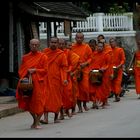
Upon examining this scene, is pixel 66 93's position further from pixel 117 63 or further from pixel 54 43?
pixel 117 63

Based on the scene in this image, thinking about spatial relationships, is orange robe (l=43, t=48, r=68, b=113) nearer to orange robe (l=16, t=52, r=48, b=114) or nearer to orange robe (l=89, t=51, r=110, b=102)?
orange robe (l=16, t=52, r=48, b=114)

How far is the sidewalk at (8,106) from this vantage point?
1600cm

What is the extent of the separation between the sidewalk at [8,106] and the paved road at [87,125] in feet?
0.62

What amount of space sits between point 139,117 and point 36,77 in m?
2.79

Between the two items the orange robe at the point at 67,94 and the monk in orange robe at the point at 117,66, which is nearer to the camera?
the orange robe at the point at 67,94

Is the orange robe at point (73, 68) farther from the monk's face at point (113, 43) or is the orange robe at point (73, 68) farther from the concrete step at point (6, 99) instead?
the monk's face at point (113, 43)

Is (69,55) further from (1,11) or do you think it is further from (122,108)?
(1,11)

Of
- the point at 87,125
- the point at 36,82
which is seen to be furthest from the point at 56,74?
the point at 87,125

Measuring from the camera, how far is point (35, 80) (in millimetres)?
12672

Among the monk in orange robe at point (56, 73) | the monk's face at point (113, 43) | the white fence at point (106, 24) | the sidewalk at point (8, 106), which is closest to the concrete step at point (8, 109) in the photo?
the sidewalk at point (8, 106)

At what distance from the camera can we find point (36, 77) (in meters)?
12.7

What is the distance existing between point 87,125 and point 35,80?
1.45 meters

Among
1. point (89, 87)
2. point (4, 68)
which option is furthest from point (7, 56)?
point (89, 87)

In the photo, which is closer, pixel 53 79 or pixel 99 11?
pixel 53 79
